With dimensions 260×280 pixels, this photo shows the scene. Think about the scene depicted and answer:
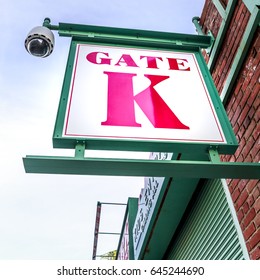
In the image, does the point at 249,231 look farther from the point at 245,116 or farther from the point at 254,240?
the point at 245,116

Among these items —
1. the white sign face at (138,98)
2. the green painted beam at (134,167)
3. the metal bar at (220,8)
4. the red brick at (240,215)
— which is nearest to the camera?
the green painted beam at (134,167)

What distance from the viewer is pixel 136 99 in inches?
90.6

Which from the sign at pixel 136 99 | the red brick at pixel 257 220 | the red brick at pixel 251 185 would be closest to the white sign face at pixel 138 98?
the sign at pixel 136 99

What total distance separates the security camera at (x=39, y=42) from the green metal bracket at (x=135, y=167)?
144 cm

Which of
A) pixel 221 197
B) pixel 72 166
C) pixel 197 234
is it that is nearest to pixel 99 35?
pixel 72 166

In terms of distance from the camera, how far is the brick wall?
8.00 feet

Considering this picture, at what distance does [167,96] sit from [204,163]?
Answer: 775 millimetres

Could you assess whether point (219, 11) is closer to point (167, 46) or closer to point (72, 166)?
point (167, 46)

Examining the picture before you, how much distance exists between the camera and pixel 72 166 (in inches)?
69.8

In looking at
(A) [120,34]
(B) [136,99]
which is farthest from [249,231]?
(A) [120,34]

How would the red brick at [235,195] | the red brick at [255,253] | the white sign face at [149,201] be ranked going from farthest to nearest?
the white sign face at [149,201] < the red brick at [235,195] < the red brick at [255,253]

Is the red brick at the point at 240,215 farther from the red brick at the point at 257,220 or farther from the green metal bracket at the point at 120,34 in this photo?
the green metal bracket at the point at 120,34

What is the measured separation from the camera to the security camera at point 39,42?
2.73 meters

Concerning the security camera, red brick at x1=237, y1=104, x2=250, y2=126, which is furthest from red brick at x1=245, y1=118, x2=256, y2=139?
the security camera
